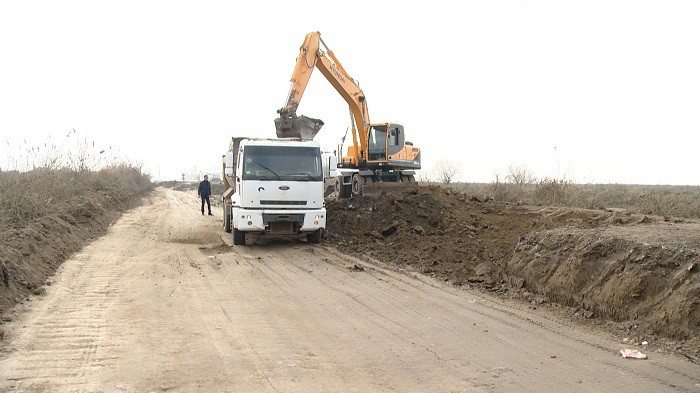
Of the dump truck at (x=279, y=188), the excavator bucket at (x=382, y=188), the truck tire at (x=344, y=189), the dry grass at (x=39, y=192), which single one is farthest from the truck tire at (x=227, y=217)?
the truck tire at (x=344, y=189)

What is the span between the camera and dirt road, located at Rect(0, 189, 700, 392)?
4.99 metres

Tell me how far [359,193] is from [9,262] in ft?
42.6

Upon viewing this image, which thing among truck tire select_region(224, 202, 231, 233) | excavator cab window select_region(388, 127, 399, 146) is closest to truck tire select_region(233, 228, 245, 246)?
truck tire select_region(224, 202, 231, 233)

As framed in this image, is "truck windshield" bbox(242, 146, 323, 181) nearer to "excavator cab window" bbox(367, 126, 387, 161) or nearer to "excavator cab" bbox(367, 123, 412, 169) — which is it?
"excavator cab" bbox(367, 123, 412, 169)

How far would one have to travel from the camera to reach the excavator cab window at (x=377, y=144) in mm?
20312

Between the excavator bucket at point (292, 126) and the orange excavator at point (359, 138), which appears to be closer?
the excavator bucket at point (292, 126)

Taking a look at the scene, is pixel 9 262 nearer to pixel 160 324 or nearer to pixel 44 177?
pixel 160 324

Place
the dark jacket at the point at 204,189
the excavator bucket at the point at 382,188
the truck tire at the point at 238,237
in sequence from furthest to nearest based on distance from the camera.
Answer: the dark jacket at the point at 204,189 < the excavator bucket at the point at 382,188 < the truck tire at the point at 238,237

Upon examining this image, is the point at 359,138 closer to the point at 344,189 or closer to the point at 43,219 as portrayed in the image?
the point at 344,189

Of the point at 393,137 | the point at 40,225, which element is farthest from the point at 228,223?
the point at 393,137

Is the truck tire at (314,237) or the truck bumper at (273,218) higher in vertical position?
the truck bumper at (273,218)

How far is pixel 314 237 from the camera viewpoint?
14.5m

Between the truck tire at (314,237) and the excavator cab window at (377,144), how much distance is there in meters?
6.58

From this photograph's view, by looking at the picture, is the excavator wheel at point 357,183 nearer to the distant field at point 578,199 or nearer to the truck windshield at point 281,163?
the distant field at point 578,199
